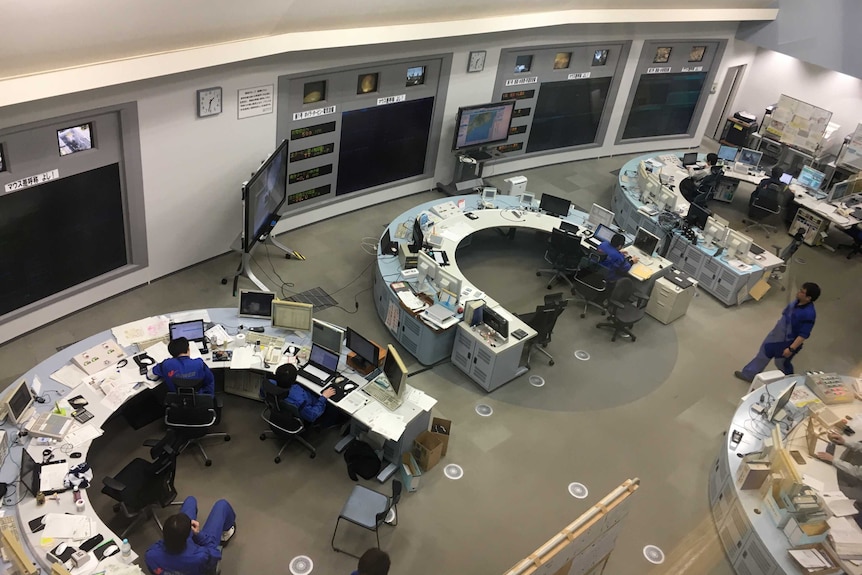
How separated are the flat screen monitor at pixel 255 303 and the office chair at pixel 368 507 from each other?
2.08 m

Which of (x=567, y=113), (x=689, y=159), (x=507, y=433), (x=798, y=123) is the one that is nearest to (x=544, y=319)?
(x=507, y=433)

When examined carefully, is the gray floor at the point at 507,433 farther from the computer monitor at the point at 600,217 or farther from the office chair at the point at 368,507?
the computer monitor at the point at 600,217

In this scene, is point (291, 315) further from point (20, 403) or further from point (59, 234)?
point (59, 234)

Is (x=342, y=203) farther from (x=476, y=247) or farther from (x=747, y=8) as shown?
(x=747, y=8)

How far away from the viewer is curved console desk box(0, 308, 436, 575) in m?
4.96

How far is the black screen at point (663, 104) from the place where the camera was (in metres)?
13.2

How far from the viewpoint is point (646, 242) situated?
30.1ft

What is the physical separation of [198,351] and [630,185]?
7.40m

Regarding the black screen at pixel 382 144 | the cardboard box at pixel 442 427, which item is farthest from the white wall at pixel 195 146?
the cardboard box at pixel 442 427

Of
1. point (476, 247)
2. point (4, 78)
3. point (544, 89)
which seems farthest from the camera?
point (544, 89)

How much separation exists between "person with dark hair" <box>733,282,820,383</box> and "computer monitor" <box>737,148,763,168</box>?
4904 millimetres

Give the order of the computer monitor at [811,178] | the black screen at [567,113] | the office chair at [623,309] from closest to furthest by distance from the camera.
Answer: the office chair at [623,309] < the computer monitor at [811,178] < the black screen at [567,113]

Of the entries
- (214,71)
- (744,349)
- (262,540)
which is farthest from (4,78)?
(744,349)

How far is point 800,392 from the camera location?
714cm
